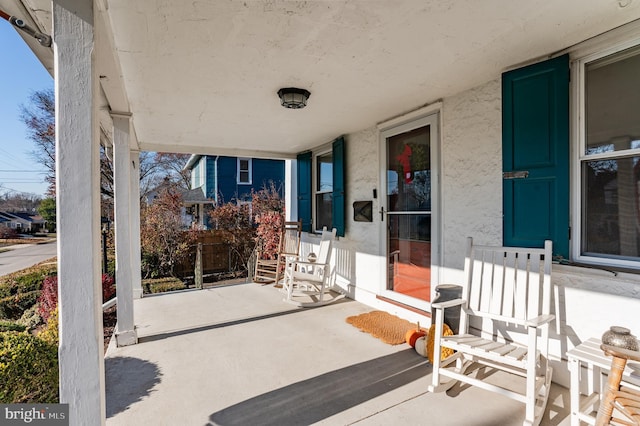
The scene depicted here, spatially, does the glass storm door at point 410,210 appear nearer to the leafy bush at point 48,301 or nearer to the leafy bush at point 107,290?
the leafy bush at point 107,290

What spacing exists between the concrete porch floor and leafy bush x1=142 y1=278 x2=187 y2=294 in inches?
109

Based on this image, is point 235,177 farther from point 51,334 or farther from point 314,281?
point 51,334

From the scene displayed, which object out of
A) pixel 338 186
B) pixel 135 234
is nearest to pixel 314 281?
pixel 338 186

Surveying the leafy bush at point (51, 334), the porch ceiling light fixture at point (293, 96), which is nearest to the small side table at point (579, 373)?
the porch ceiling light fixture at point (293, 96)

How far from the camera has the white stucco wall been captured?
7.03 ft

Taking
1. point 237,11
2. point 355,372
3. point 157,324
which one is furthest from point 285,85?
point 157,324

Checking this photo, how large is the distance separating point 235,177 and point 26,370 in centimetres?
1023

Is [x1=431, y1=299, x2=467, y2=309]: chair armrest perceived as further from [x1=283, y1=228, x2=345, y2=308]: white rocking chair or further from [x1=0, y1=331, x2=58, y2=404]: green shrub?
[x1=0, y1=331, x2=58, y2=404]: green shrub

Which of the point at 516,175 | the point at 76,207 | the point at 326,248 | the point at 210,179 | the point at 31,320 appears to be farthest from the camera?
the point at 210,179

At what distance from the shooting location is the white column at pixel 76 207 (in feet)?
4.53

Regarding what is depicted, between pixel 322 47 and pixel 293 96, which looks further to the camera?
pixel 293 96

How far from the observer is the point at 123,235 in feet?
10.2

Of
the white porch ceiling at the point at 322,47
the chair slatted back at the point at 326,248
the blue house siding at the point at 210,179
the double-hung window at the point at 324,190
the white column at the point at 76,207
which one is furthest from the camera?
the blue house siding at the point at 210,179

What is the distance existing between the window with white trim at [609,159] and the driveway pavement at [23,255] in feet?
24.9
